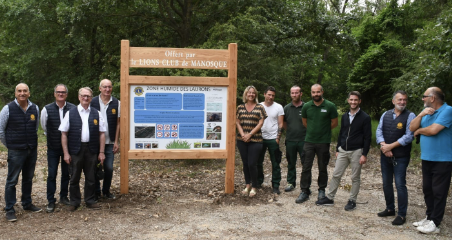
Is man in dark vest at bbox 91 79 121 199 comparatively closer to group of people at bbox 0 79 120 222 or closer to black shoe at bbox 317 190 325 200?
group of people at bbox 0 79 120 222

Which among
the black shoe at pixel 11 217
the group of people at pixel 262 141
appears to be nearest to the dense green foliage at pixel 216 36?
the group of people at pixel 262 141

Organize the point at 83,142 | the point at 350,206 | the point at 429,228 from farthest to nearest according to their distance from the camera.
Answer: the point at 350,206
the point at 83,142
the point at 429,228

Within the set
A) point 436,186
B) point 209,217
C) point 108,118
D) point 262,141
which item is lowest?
point 209,217

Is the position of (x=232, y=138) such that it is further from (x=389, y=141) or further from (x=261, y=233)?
(x=389, y=141)

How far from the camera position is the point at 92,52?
1517cm

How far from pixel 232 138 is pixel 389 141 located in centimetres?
257

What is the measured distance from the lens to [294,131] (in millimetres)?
7023

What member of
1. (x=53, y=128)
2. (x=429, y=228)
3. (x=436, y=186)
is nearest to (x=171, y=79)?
(x=53, y=128)

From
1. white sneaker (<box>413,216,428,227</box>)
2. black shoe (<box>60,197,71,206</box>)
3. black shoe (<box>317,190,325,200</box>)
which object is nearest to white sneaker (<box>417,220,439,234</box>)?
white sneaker (<box>413,216,428,227</box>)

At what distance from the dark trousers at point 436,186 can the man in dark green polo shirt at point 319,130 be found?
158cm

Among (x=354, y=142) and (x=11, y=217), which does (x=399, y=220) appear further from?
(x=11, y=217)

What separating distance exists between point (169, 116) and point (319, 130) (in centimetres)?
256

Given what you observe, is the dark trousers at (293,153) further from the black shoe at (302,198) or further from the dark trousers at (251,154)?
the dark trousers at (251,154)

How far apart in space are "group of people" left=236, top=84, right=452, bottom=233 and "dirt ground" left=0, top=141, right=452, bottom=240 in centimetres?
30
